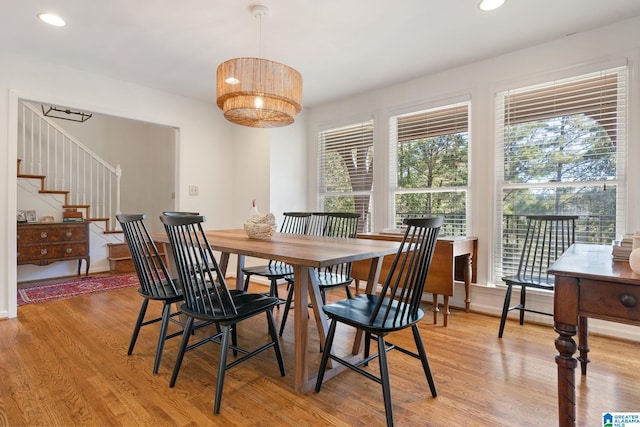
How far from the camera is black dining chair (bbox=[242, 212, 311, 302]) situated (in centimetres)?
274

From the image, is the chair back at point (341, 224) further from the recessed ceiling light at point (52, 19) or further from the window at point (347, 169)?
the recessed ceiling light at point (52, 19)

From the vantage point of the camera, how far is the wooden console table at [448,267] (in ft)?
9.48

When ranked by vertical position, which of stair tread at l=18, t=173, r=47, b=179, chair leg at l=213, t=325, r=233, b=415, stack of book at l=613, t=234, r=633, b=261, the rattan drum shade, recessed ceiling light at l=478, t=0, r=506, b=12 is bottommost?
chair leg at l=213, t=325, r=233, b=415

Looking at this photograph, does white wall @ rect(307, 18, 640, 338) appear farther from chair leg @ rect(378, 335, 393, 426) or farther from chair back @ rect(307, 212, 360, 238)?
chair leg @ rect(378, 335, 393, 426)

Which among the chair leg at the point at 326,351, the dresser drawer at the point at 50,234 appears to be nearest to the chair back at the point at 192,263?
the chair leg at the point at 326,351

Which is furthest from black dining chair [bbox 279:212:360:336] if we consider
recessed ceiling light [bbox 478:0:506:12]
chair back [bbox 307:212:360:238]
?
recessed ceiling light [bbox 478:0:506:12]

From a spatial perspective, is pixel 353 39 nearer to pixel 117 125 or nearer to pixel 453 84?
pixel 453 84

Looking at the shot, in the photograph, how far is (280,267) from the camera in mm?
2938

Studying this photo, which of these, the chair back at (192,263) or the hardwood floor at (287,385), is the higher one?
the chair back at (192,263)

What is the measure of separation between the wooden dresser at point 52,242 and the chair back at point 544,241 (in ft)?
17.2

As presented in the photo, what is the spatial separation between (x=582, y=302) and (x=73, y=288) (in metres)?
4.99

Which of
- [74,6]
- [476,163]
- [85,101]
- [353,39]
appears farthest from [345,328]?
[85,101]

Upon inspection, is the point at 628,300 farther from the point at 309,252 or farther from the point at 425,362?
the point at 309,252

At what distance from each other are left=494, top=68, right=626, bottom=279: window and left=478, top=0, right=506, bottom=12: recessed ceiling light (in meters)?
0.96
